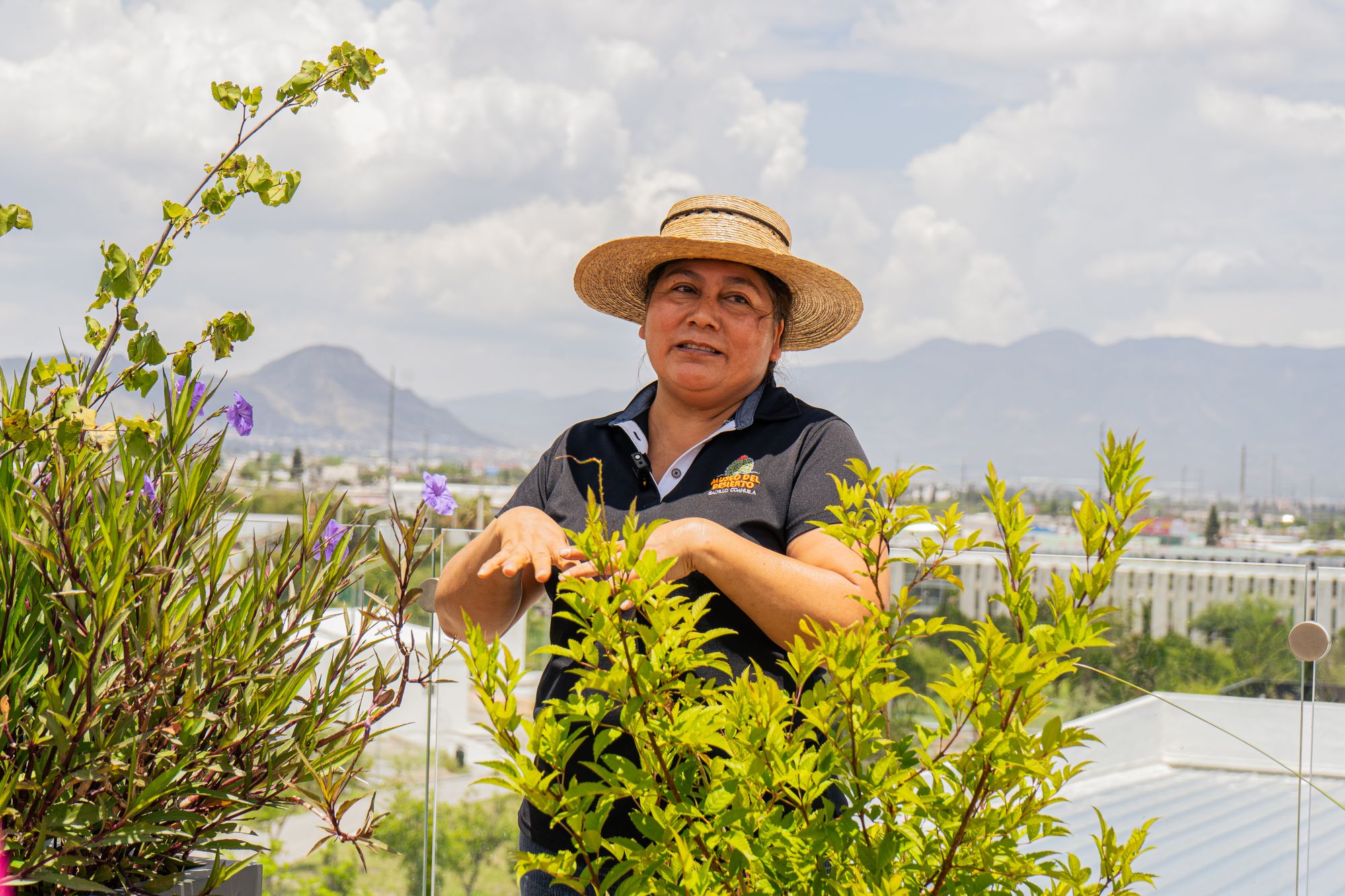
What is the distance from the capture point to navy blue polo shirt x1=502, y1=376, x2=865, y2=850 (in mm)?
1635

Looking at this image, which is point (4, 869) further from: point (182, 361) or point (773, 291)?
point (773, 291)

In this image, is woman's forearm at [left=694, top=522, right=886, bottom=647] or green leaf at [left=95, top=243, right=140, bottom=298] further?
woman's forearm at [left=694, top=522, right=886, bottom=647]

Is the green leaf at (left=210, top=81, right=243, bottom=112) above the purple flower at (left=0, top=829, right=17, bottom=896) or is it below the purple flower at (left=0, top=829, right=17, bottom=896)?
above

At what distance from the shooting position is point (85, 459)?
1.17 meters

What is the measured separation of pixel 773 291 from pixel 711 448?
345mm

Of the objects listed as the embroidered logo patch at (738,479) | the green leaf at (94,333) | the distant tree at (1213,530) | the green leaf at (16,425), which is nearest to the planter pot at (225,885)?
the green leaf at (16,425)

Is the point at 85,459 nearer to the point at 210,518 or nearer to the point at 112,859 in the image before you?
the point at 210,518

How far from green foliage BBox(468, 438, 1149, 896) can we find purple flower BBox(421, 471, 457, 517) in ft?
3.24

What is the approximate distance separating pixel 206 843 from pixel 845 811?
745 mm

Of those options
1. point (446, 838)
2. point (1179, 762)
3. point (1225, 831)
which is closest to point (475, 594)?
point (446, 838)

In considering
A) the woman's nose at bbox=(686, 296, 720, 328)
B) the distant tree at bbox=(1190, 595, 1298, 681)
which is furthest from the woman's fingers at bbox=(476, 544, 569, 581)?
the distant tree at bbox=(1190, 595, 1298, 681)

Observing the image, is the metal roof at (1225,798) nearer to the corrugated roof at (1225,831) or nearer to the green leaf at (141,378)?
the corrugated roof at (1225,831)

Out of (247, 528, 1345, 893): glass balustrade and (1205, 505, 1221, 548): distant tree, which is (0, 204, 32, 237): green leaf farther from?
(1205, 505, 1221, 548): distant tree

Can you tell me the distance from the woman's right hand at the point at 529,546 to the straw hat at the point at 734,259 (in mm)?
611
